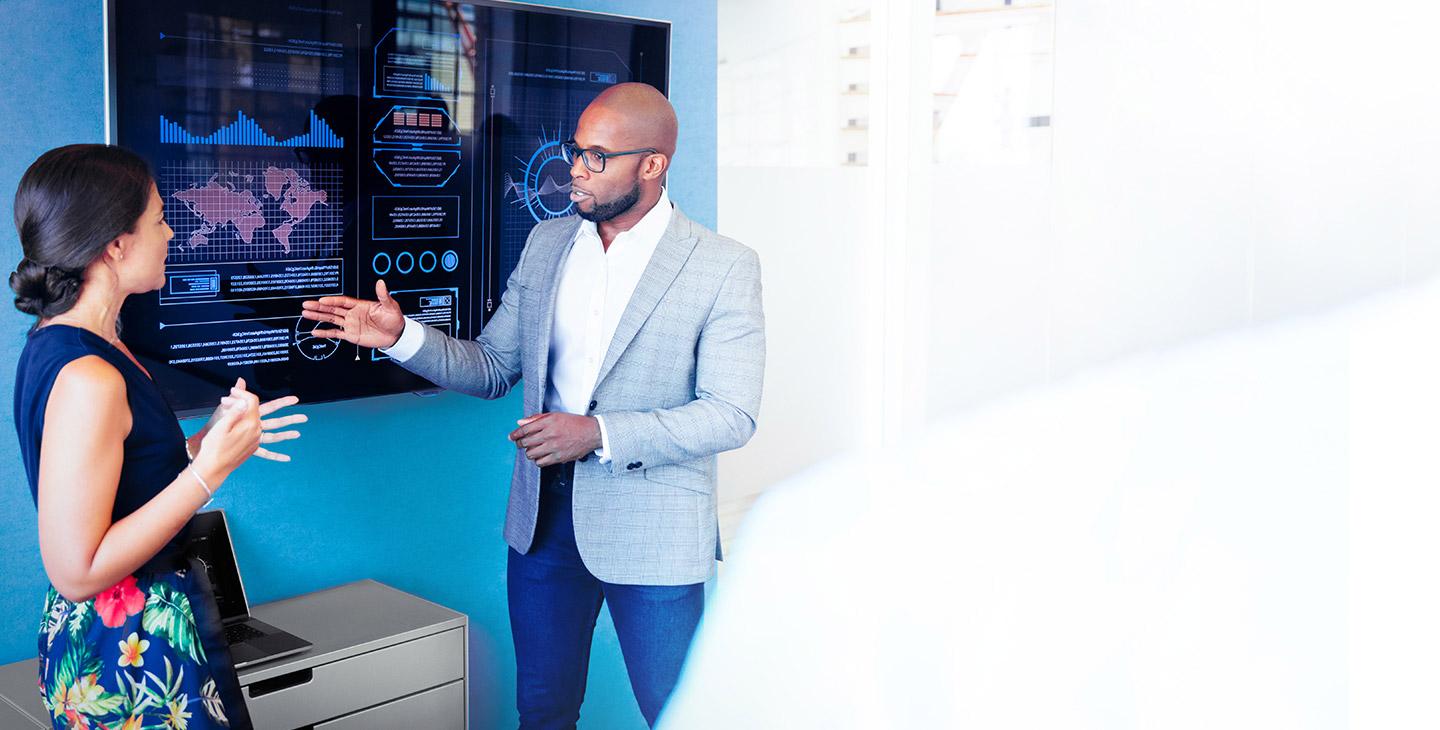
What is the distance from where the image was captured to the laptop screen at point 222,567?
236cm

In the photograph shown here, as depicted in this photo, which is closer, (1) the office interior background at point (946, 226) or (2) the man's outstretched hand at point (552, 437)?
(2) the man's outstretched hand at point (552, 437)

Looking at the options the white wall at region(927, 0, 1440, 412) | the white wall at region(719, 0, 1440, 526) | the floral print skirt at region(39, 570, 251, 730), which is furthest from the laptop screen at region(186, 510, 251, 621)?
the white wall at region(927, 0, 1440, 412)

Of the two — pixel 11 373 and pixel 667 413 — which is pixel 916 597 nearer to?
pixel 667 413

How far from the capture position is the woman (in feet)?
4.83

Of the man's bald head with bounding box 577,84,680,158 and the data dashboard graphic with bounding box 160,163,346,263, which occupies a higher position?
the man's bald head with bounding box 577,84,680,158

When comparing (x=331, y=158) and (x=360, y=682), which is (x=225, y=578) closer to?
(x=360, y=682)

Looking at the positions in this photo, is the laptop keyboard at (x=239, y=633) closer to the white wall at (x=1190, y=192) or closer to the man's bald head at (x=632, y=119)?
the man's bald head at (x=632, y=119)

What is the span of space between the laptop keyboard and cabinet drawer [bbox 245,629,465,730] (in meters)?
0.13

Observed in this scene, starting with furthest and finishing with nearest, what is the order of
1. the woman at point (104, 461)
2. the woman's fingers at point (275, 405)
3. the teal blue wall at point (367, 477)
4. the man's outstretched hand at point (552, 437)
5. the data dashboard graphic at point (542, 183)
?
the data dashboard graphic at point (542, 183) → the teal blue wall at point (367, 477) → the man's outstretched hand at point (552, 437) → the woman's fingers at point (275, 405) → the woman at point (104, 461)

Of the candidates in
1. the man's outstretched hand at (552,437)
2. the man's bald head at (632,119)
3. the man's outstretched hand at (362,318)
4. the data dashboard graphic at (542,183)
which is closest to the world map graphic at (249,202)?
the man's outstretched hand at (362,318)

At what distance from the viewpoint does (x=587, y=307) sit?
2248mm

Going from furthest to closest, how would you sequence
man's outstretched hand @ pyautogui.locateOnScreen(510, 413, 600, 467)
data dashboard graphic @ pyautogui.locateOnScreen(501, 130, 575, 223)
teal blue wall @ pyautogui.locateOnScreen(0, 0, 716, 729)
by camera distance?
data dashboard graphic @ pyautogui.locateOnScreen(501, 130, 575, 223) < teal blue wall @ pyautogui.locateOnScreen(0, 0, 716, 729) < man's outstretched hand @ pyautogui.locateOnScreen(510, 413, 600, 467)

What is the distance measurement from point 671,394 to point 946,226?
7.28 feet

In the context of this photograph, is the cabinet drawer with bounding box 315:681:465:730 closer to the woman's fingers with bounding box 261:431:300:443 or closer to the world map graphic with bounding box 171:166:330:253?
the woman's fingers with bounding box 261:431:300:443
